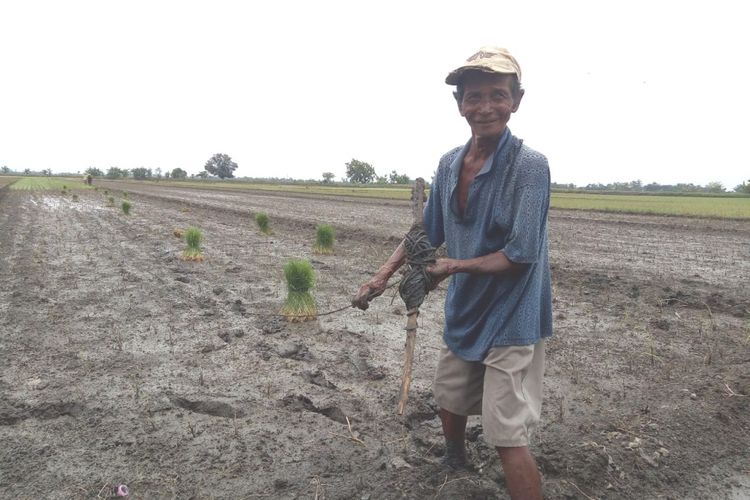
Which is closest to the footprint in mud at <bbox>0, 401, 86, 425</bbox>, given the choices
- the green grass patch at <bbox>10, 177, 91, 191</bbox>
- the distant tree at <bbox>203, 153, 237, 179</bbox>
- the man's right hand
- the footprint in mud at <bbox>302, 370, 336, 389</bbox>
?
the footprint in mud at <bbox>302, 370, 336, 389</bbox>

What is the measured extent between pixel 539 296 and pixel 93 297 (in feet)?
20.2

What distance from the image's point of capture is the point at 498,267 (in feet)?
6.91

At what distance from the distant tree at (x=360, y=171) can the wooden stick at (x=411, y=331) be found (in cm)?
11765

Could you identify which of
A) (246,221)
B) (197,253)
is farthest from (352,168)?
(197,253)

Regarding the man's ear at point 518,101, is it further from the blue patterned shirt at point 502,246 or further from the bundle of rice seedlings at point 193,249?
the bundle of rice seedlings at point 193,249

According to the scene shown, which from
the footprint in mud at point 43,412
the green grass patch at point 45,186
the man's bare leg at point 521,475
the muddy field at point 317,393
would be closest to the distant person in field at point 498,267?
the man's bare leg at point 521,475

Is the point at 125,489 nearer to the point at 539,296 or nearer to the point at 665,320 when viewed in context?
the point at 539,296

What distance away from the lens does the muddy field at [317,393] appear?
2.77 metres

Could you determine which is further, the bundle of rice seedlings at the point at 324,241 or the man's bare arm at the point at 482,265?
the bundle of rice seedlings at the point at 324,241

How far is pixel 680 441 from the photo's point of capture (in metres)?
3.15

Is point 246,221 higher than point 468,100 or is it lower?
lower

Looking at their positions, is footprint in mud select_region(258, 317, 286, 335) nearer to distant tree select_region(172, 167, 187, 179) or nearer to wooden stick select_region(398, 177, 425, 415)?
wooden stick select_region(398, 177, 425, 415)

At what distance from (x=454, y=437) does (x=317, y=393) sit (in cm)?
140

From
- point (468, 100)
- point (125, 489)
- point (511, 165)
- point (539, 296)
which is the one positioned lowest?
point (125, 489)
